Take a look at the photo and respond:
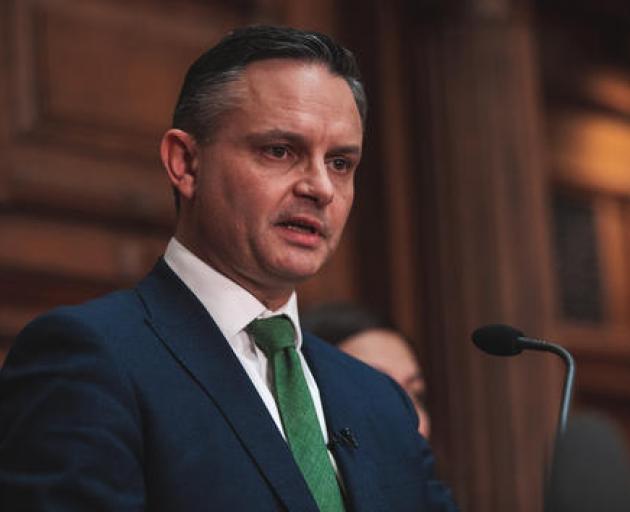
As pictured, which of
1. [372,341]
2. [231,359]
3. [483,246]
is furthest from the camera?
[483,246]

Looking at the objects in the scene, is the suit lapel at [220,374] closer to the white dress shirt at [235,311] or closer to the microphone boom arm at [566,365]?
the white dress shirt at [235,311]

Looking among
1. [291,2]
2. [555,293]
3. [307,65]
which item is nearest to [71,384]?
[307,65]

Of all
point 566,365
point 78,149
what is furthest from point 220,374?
point 78,149

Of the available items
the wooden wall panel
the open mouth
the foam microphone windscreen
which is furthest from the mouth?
the wooden wall panel

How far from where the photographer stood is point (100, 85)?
3053mm

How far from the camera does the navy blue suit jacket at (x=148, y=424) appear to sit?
1.41 meters

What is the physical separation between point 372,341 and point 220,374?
48.1 inches

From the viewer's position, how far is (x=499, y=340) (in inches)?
64.1

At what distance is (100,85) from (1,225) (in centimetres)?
40

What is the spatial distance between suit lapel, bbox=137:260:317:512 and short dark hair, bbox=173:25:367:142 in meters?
0.20

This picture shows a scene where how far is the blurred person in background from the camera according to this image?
2758mm

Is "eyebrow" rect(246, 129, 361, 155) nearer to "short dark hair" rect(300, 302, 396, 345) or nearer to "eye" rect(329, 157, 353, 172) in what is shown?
"eye" rect(329, 157, 353, 172)

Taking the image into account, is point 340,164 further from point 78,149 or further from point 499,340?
point 78,149

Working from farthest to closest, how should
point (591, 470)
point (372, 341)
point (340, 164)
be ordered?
point (372, 341), point (340, 164), point (591, 470)
